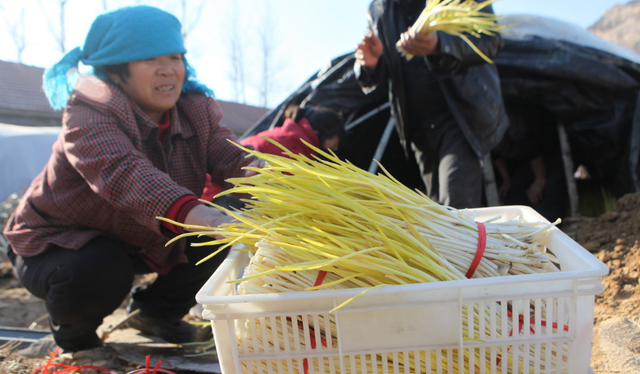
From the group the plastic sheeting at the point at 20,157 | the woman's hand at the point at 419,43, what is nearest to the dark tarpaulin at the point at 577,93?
the woman's hand at the point at 419,43

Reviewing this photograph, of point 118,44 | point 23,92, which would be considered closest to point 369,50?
point 118,44

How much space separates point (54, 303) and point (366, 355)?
4.57 ft

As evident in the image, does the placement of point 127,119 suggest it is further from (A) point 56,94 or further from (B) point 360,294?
(B) point 360,294

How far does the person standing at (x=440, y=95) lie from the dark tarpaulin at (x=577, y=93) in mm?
884

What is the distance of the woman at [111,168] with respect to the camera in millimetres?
1513

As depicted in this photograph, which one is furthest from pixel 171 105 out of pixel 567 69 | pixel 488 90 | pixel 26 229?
pixel 567 69

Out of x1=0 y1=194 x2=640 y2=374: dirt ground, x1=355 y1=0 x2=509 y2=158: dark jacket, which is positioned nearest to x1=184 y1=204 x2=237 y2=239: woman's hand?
x1=0 y1=194 x2=640 y2=374: dirt ground

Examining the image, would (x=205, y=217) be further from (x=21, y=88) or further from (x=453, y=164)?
(x=21, y=88)

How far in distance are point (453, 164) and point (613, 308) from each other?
3.48 feet

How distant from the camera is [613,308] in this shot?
1451 mm

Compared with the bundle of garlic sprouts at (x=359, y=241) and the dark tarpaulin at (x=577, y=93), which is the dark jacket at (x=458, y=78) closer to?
the dark tarpaulin at (x=577, y=93)

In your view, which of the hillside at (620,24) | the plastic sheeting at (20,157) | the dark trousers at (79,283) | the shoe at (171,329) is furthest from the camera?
the hillside at (620,24)

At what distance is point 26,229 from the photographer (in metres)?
1.74

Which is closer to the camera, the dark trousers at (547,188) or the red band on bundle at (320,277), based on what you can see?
the red band on bundle at (320,277)
